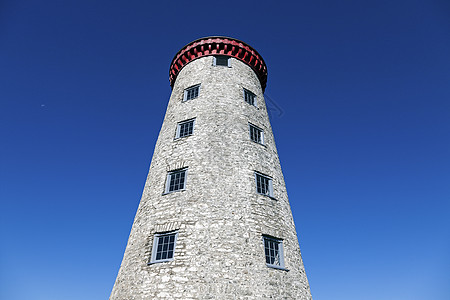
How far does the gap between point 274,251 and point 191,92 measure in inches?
470

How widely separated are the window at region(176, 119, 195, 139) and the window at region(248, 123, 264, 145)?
3738mm

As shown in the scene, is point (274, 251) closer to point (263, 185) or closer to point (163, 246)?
point (263, 185)

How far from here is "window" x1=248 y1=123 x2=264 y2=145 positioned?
1652 cm

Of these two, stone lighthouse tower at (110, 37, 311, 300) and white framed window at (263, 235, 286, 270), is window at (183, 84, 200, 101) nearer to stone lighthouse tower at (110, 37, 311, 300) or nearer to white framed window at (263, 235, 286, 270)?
stone lighthouse tower at (110, 37, 311, 300)

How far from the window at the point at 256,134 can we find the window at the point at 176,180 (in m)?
5.05

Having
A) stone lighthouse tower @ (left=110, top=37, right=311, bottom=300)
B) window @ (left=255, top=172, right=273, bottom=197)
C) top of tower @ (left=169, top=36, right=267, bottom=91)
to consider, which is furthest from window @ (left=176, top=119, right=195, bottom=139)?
top of tower @ (left=169, top=36, right=267, bottom=91)

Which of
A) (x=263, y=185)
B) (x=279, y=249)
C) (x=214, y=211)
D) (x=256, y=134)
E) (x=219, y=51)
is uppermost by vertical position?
(x=219, y=51)

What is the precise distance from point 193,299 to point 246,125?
1007 centimetres

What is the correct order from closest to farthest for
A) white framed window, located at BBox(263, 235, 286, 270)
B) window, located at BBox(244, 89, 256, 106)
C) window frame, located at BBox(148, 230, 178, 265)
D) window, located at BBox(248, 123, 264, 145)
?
window frame, located at BBox(148, 230, 178, 265), white framed window, located at BBox(263, 235, 286, 270), window, located at BBox(248, 123, 264, 145), window, located at BBox(244, 89, 256, 106)

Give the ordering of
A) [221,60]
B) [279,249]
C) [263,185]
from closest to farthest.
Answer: [279,249]
[263,185]
[221,60]

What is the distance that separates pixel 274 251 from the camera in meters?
12.6

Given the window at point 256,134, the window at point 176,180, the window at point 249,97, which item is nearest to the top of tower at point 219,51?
the window at point 249,97

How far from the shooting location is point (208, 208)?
40.5 feet

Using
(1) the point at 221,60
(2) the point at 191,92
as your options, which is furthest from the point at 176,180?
(1) the point at 221,60
